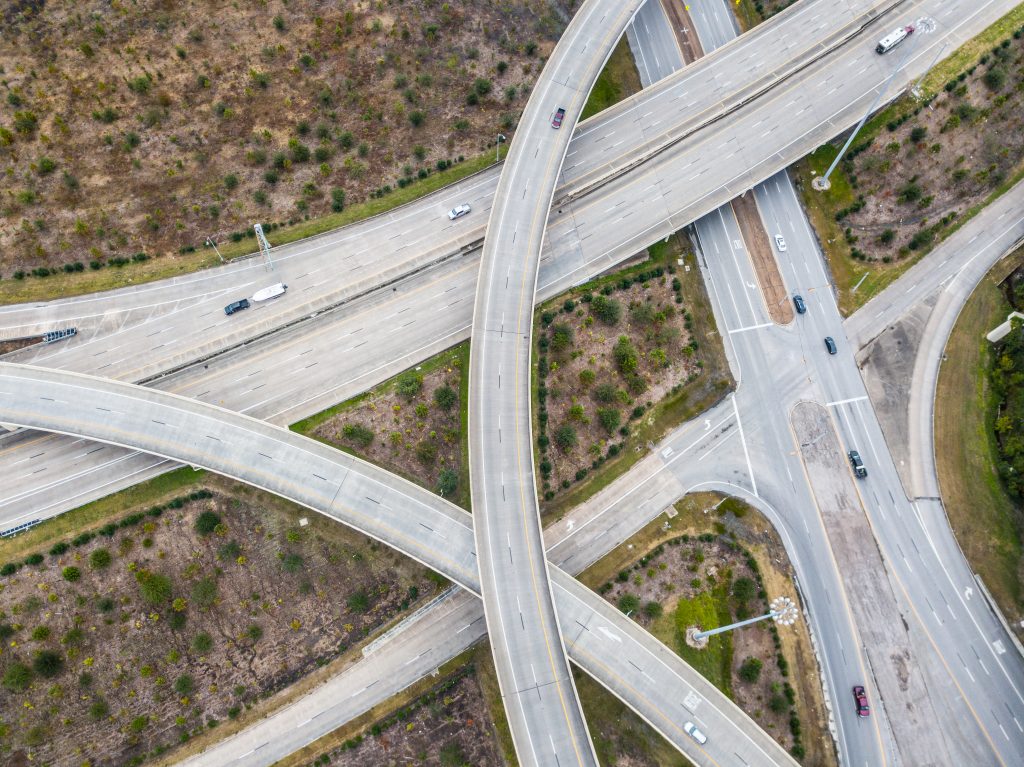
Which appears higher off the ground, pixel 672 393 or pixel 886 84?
pixel 886 84

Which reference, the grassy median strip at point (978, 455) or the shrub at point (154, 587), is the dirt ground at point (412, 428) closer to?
the shrub at point (154, 587)

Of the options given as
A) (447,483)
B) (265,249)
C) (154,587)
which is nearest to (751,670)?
(447,483)

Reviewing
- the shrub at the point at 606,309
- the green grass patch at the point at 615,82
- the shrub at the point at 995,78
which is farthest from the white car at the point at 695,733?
the shrub at the point at 995,78

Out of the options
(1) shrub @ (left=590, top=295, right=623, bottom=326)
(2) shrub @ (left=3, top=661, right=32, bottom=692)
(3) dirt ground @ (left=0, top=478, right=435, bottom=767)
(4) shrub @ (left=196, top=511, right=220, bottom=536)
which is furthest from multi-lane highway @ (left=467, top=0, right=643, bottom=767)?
(2) shrub @ (left=3, top=661, right=32, bottom=692)

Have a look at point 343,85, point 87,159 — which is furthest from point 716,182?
point 87,159

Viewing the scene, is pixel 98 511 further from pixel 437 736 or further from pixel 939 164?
pixel 939 164

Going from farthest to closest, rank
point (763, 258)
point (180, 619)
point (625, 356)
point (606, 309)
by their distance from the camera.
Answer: point (763, 258) → point (606, 309) → point (625, 356) → point (180, 619)

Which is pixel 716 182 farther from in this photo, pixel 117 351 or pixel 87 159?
pixel 87 159
